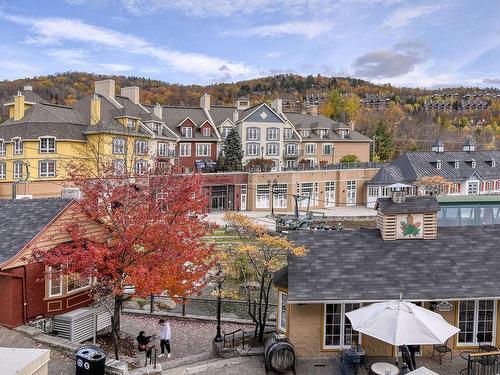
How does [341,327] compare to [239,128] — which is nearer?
[341,327]

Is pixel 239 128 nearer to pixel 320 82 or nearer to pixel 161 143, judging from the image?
pixel 161 143

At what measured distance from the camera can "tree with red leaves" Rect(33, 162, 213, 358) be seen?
48.3 feet

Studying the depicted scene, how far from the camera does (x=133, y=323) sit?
2033 centimetres

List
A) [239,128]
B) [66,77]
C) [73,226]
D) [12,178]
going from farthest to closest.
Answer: [66,77] < [239,128] < [12,178] < [73,226]

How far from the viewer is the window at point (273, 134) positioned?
206 feet

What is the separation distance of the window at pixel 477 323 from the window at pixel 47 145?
4083cm

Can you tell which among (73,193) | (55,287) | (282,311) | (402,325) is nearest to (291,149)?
(73,193)

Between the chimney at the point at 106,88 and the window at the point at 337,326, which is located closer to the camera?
the window at the point at 337,326

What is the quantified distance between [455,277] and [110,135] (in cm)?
3893

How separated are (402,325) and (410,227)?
220 inches

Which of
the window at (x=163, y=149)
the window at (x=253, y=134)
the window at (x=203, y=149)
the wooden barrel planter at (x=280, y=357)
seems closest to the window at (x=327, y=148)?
the window at (x=253, y=134)

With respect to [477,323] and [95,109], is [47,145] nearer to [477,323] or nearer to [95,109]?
[95,109]

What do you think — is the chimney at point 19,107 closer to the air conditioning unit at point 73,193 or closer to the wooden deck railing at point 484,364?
the air conditioning unit at point 73,193

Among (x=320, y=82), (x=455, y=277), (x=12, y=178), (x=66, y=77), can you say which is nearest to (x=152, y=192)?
(x=455, y=277)
